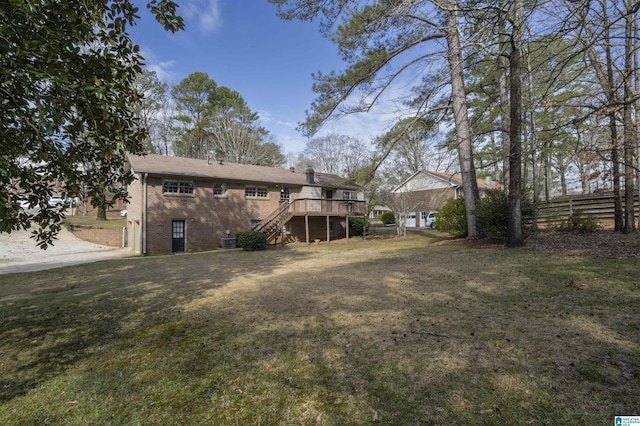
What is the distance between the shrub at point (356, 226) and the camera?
24.1m

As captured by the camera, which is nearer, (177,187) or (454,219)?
(454,219)

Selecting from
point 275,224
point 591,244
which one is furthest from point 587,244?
point 275,224

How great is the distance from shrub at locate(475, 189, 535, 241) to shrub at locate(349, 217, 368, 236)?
12.3 m

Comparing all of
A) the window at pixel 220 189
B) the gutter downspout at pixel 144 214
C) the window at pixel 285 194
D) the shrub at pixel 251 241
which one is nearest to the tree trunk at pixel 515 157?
the shrub at pixel 251 241

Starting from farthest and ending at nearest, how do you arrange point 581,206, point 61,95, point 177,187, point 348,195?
point 348,195
point 177,187
point 581,206
point 61,95

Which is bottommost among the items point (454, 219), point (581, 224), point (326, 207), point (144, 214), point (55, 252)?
point (55, 252)

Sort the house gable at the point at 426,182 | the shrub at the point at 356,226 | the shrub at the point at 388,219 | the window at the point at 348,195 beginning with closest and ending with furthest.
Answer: the shrub at the point at 356,226
the window at the point at 348,195
the house gable at the point at 426,182
the shrub at the point at 388,219

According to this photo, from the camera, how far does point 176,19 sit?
4.07 m

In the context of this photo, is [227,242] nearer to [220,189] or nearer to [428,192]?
[220,189]

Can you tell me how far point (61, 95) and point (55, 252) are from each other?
2128 centimetres

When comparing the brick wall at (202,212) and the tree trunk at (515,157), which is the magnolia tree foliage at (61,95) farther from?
the brick wall at (202,212)

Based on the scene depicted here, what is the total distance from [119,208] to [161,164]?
85.1ft

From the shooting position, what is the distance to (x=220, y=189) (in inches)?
774

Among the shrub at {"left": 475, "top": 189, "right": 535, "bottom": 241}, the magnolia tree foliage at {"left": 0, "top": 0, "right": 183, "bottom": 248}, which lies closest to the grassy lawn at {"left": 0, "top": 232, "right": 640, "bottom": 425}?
the magnolia tree foliage at {"left": 0, "top": 0, "right": 183, "bottom": 248}
